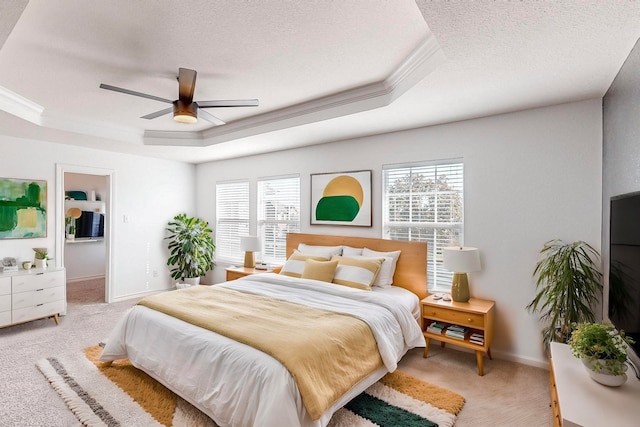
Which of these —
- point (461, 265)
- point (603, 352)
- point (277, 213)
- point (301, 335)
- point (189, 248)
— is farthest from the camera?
point (189, 248)

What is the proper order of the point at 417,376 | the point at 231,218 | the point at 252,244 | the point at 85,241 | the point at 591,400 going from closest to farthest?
the point at 591,400 → the point at 417,376 → the point at 252,244 → the point at 231,218 → the point at 85,241

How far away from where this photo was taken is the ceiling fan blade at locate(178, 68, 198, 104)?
2.39 meters

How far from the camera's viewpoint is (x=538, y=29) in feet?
5.70

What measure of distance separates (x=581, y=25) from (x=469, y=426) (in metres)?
2.46

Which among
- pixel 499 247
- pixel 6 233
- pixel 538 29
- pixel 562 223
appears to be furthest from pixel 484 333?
pixel 6 233

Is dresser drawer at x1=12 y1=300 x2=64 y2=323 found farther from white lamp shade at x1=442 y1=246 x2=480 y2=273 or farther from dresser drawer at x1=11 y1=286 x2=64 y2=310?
white lamp shade at x1=442 y1=246 x2=480 y2=273

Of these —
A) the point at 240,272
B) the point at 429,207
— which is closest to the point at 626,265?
the point at 429,207

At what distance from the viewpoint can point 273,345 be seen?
6.46 feet

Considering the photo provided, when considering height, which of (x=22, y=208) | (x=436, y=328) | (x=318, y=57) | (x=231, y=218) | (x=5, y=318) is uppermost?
(x=318, y=57)

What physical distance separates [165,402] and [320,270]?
1.82 m

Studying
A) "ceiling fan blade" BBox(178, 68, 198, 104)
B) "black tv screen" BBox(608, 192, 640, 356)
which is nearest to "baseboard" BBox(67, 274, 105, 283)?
"ceiling fan blade" BBox(178, 68, 198, 104)

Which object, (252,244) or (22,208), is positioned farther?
(252,244)

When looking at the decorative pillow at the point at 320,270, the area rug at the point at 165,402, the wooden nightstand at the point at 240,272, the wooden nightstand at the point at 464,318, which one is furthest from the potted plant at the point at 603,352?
the wooden nightstand at the point at 240,272

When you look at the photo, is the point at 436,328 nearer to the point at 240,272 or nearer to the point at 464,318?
the point at 464,318
